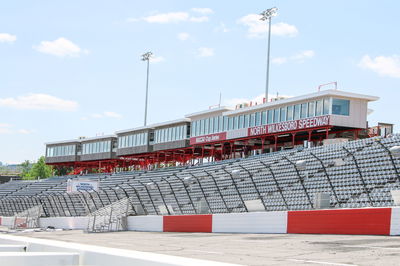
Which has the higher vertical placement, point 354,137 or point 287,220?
point 354,137

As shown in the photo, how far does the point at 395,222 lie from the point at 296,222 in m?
4.37

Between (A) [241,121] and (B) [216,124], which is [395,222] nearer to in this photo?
(A) [241,121]

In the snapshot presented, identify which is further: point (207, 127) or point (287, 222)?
point (207, 127)

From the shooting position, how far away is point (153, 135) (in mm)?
64062

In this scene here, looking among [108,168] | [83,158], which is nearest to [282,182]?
[83,158]

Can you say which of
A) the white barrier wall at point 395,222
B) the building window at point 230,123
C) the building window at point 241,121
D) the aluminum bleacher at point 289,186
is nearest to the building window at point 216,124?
the building window at point 230,123

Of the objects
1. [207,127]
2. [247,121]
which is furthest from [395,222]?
[207,127]

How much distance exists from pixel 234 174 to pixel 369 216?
825 cm

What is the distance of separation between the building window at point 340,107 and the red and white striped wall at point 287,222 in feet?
56.1

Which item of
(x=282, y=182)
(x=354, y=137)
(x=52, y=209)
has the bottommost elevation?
(x=52, y=209)

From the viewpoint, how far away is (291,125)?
4231cm

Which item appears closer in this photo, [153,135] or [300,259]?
[300,259]

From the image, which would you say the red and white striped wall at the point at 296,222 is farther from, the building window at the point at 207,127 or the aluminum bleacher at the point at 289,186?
the building window at the point at 207,127

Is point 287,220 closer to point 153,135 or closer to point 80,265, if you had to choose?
point 80,265
